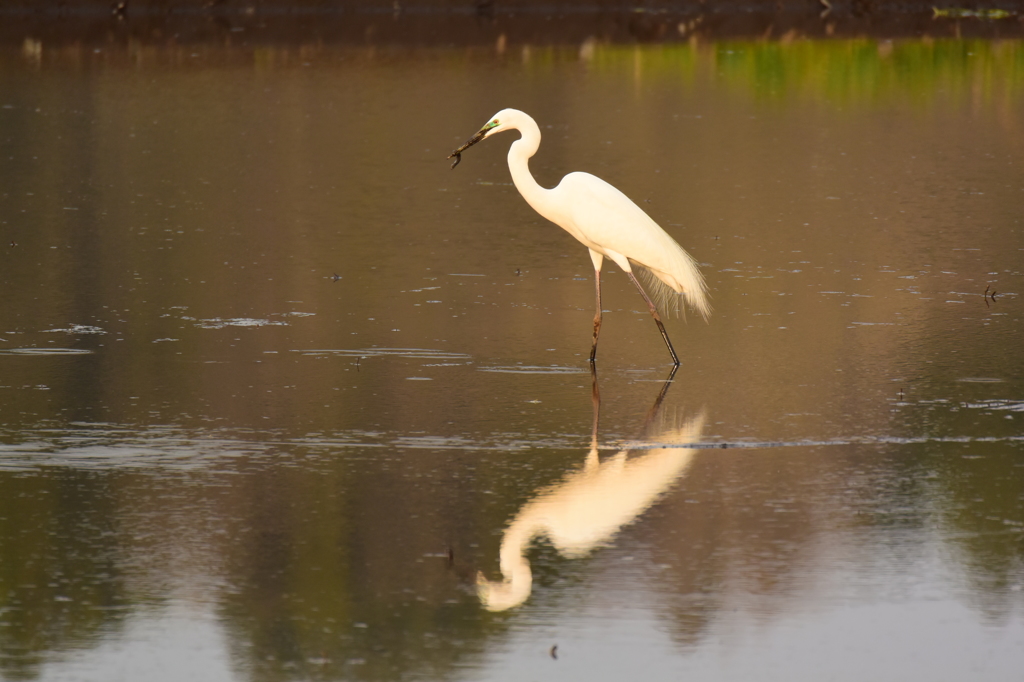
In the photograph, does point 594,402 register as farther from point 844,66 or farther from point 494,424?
point 844,66

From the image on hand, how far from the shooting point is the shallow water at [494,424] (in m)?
4.71

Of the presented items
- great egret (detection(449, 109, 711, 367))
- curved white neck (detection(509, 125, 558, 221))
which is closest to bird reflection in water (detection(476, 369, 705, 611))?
great egret (detection(449, 109, 711, 367))

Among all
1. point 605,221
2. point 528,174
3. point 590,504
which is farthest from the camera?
point 528,174

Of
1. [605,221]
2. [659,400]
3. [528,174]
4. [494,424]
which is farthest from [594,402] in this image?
[528,174]

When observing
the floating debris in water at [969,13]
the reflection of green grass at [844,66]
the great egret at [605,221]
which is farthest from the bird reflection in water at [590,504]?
the floating debris in water at [969,13]

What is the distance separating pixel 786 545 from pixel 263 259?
6387 mm

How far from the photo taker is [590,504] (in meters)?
5.85

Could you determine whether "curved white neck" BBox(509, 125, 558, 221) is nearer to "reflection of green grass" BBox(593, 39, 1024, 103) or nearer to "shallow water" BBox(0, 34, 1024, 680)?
"shallow water" BBox(0, 34, 1024, 680)

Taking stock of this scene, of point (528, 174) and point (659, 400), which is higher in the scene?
point (528, 174)

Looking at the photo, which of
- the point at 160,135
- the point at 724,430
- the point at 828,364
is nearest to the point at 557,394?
the point at 724,430

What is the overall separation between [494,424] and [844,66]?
62.0ft

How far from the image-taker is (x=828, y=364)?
26.6 ft

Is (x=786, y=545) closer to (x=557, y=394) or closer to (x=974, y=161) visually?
(x=557, y=394)

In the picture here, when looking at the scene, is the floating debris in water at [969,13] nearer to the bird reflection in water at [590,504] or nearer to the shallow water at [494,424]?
the shallow water at [494,424]
